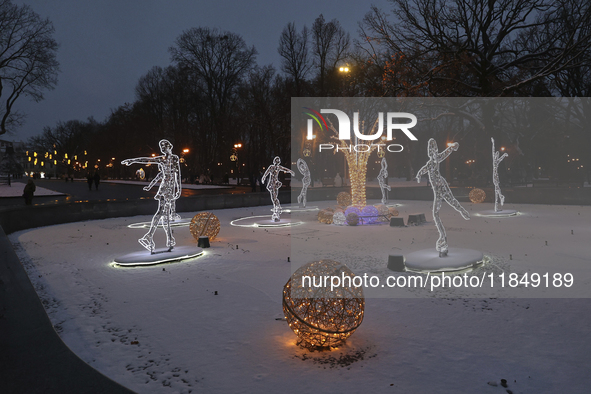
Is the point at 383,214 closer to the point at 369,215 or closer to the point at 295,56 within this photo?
the point at 369,215

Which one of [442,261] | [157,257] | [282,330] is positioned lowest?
[282,330]

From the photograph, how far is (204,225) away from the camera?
11375 millimetres

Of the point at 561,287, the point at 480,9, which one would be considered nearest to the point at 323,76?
the point at 480,9

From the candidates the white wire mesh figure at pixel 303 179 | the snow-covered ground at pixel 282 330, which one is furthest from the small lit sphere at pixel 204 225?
the white wire mesh figure at pixel 303 179

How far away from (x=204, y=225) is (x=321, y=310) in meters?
7.45

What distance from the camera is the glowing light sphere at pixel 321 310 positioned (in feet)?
14.5

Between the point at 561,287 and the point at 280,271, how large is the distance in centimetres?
466

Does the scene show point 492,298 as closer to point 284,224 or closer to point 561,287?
point 561,287

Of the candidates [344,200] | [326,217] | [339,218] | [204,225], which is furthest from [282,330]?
[344,200]

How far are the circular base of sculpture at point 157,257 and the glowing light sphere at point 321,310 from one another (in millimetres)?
5079

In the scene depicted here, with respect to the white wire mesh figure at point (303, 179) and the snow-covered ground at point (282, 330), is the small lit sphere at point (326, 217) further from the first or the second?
the snow-covered ground at point (282, 330)

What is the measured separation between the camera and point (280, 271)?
8148 mm

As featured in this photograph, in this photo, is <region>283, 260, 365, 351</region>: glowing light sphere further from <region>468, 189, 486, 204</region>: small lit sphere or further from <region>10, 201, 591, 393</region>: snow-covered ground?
<region>468, 189, 486, 204</region>: small lit sphere

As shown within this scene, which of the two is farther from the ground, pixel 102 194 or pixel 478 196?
pixel 478 196
